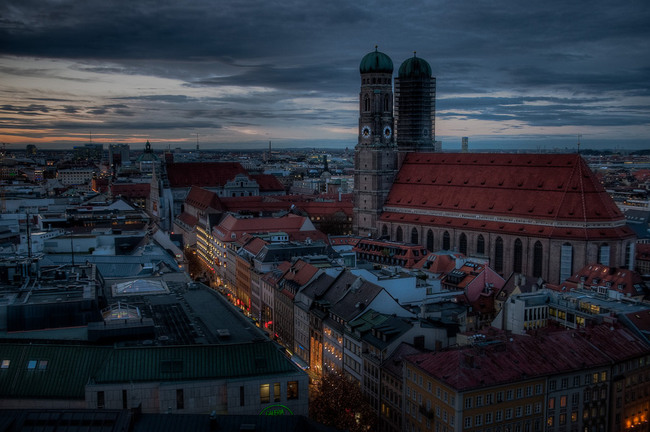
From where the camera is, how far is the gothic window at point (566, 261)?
105 m

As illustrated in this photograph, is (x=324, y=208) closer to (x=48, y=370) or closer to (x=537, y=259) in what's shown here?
(x=537, y=259)

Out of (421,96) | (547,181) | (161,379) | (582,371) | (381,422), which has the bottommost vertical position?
(381,422)

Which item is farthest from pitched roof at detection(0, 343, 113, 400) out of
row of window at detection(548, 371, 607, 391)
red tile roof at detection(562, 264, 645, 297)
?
red tile roof at detection(562, 264, 645, 297)

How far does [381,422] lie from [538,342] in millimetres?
15942

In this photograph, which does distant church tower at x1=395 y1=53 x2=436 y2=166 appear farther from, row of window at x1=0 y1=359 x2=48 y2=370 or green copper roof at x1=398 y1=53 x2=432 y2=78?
row of window at x1=0 y1=359 x2=48 y2=370

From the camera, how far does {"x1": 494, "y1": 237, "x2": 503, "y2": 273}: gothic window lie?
11394cm

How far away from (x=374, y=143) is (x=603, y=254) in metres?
50.8

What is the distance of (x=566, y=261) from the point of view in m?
106

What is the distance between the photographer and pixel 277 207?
16375cm

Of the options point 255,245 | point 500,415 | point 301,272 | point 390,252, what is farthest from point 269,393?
point 390,252

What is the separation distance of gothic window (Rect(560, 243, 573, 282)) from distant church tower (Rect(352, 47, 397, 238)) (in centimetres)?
4025

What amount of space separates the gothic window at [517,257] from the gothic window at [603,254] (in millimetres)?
12270

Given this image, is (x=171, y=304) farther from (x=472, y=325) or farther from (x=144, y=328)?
(x=472, y=325)

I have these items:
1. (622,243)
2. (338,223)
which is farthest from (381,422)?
(338,223)
